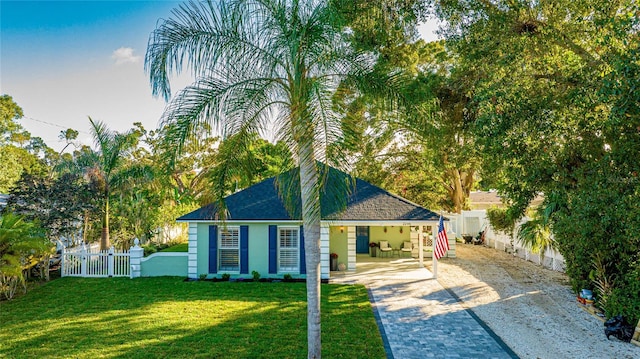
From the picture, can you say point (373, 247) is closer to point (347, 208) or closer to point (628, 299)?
point (347, 208)

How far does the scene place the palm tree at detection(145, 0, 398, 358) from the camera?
574 cm

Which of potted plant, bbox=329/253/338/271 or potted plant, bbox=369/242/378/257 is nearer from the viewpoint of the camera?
potted plant, bbox=329/253/338/271

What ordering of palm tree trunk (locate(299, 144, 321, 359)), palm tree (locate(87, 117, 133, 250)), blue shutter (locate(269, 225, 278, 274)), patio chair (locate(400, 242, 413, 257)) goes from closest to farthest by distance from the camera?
palm tree trunk (locate(299, 144, 321, 359)) < blue shutter (locate(269, 225, 278, 274)) < palm tree (locate(87, 117, 133, 250)) < patio chair (locate(400, 242, 413, 257))

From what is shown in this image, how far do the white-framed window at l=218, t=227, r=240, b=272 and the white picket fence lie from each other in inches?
141

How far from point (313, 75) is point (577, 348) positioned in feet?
24.7

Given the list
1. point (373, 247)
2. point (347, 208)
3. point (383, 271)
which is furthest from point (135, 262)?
point (373, 247)

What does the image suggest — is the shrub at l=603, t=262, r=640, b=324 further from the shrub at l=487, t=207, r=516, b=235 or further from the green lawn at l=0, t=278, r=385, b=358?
the shrub at l=487, t=207, r=516, b=235

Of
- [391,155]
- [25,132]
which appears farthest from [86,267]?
[25,132]

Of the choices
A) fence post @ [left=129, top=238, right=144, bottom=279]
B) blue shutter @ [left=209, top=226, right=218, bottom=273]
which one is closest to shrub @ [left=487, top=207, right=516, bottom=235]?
blue shutter @ [left=209, top=226, right=218, bottom=273]

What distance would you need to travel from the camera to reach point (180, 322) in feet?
29.8

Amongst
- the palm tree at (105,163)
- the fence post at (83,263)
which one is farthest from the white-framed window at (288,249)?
the palm tree at (105,163)

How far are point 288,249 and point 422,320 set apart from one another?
647 cm

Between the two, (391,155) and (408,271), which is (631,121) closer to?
(408,271)

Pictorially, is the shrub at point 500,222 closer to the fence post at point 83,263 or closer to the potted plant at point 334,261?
the potted plant at point 334,261
